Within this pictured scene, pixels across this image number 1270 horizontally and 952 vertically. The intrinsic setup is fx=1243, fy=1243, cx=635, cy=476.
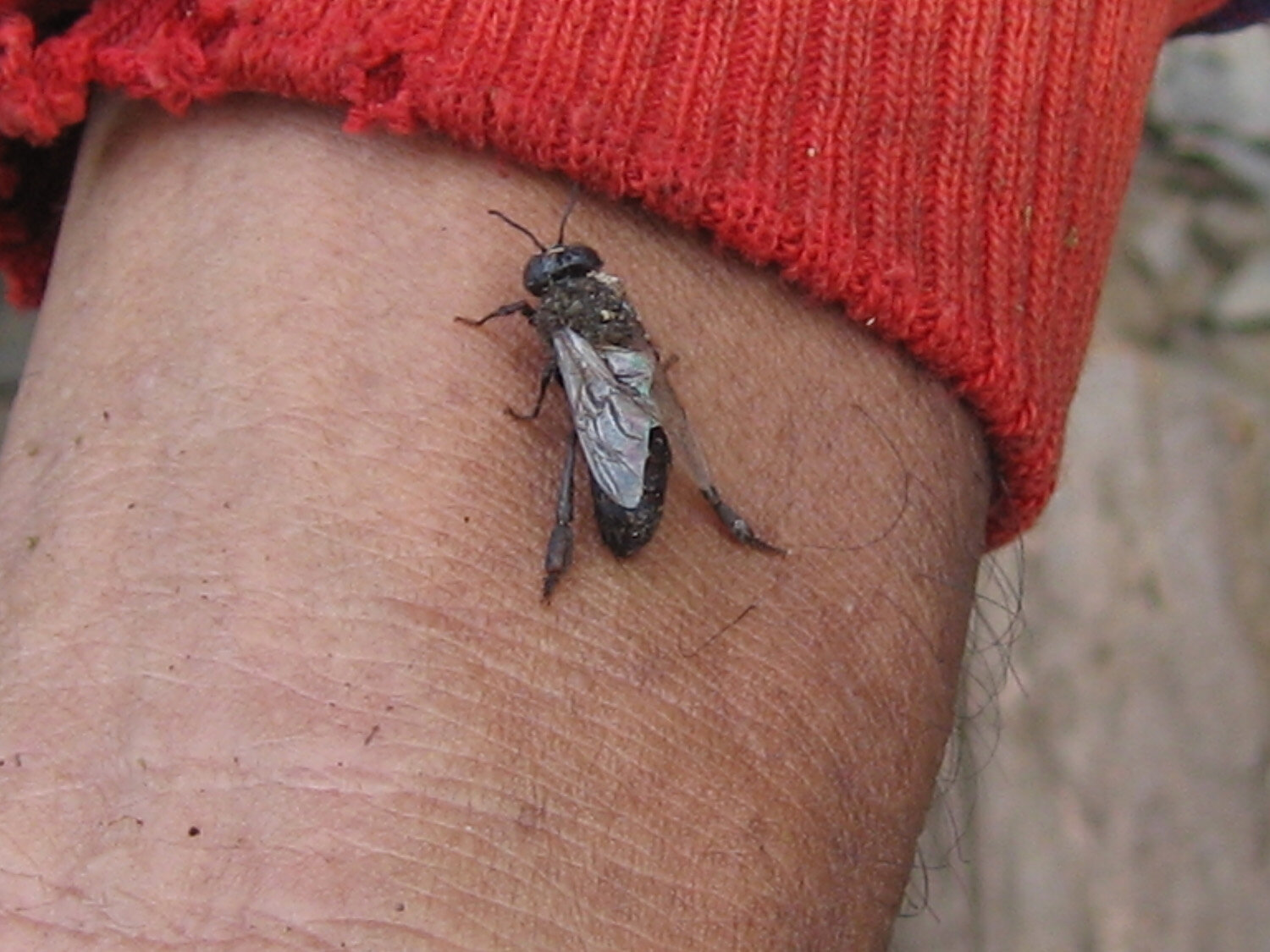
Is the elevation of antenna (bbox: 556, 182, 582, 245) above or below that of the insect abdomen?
above

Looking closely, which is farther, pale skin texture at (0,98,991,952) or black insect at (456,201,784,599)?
black insect at (456,201,784,599)

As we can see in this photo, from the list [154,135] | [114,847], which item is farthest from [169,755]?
[154,135]

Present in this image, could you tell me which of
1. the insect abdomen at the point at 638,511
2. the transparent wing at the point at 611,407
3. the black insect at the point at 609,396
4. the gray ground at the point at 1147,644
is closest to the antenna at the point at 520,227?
the black insect at the point at 609,396

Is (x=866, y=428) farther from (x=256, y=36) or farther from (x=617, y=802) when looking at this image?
(x=256, y=36)

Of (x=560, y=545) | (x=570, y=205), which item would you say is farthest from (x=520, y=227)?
(x=560, y=545)

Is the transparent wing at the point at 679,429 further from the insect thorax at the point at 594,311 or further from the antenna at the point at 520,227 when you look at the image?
the antenna at the point at 520,227

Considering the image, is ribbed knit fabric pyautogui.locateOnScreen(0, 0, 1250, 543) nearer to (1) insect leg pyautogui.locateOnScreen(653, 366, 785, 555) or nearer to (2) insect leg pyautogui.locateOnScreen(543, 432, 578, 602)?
(1) insect leg pyautogui.locateOnScreen(653, 366, 785, 555)

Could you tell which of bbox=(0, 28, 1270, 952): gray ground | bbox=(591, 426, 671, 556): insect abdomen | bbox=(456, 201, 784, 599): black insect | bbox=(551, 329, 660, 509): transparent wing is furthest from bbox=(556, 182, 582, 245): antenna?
bbox=(0, 28, 1270, 952): gray ground
